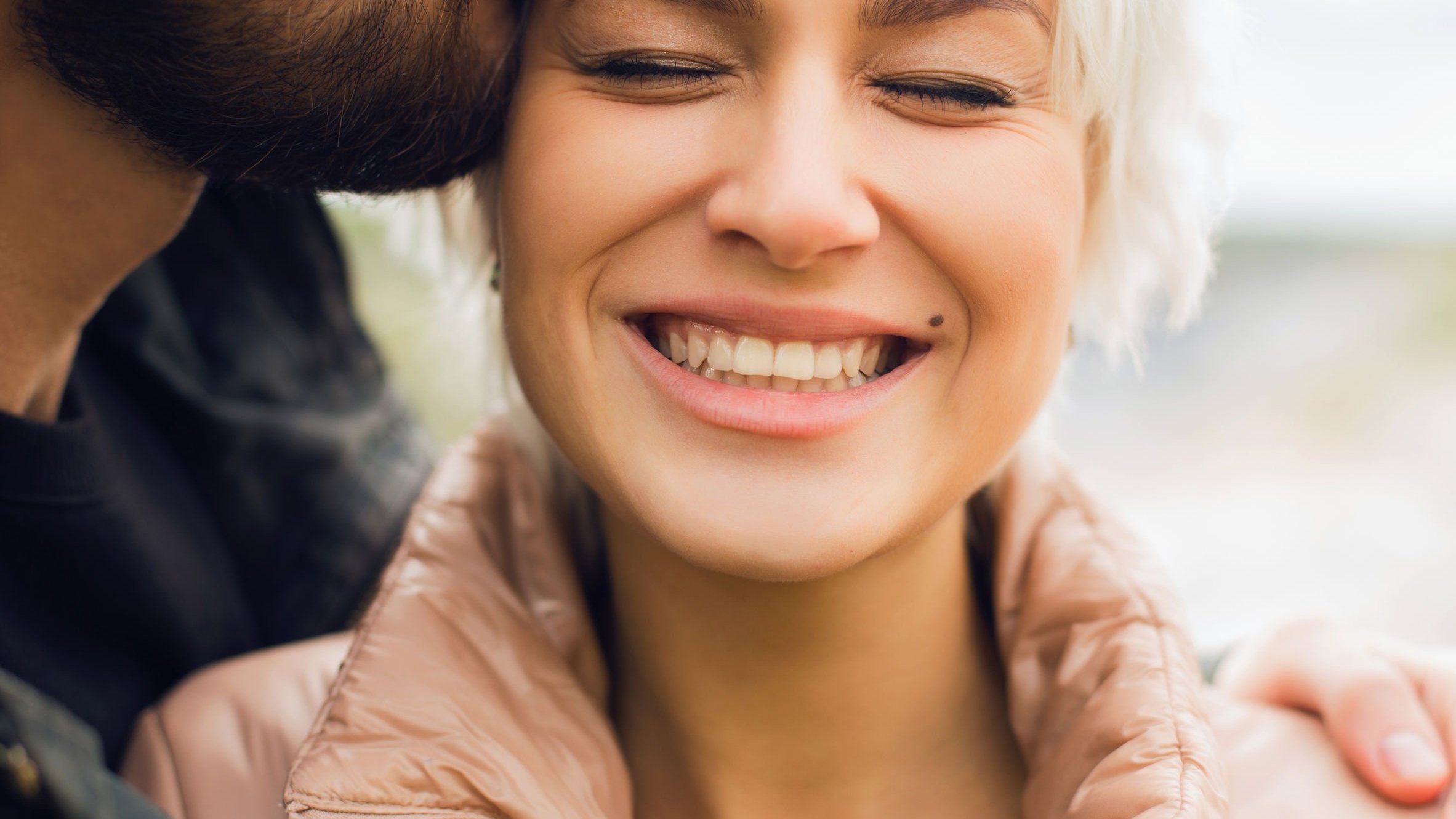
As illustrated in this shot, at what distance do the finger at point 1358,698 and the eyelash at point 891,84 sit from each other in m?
1.03

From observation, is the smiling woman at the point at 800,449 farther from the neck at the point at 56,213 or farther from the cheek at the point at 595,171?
the neck at the point at 56,213

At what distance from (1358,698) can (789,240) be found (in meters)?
1.13

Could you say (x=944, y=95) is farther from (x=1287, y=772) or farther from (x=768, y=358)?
(x=1287, y=772)

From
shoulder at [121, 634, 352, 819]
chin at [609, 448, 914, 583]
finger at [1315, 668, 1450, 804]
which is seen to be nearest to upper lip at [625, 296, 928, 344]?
chin at [609, 448, 914, 583]

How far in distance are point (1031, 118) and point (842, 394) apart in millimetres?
388

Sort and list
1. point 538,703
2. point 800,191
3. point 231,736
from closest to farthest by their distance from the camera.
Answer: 1. point 800,191
2. point 538,703
3. point 231,736

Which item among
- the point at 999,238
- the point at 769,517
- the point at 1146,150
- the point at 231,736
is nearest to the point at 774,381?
the point at 769,517

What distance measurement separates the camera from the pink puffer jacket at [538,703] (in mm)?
1387

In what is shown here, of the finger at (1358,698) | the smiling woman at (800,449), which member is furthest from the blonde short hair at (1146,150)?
the finger at (1358,698)

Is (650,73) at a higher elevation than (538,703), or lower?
higher

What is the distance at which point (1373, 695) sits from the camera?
1719mm

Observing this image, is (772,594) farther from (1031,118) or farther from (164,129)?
(164,129)

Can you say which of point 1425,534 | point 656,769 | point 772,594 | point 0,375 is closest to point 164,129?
point 0,375

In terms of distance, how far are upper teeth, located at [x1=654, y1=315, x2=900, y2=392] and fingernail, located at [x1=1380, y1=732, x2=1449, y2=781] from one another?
899 mm
